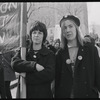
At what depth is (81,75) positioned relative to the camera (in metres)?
2.58

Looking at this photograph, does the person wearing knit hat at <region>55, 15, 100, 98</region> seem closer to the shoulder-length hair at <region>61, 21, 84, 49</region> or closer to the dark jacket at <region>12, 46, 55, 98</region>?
the shoulder-length hair at <region>61, 21, 84, 49</region>

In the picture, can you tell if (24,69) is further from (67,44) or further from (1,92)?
(1,92)

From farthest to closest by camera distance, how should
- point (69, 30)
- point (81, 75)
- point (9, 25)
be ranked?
point (9, 25), point (69, 30), point (81, 75)

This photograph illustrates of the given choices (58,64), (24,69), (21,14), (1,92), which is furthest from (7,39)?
(1,92)

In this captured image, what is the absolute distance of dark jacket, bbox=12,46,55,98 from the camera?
8.46ft

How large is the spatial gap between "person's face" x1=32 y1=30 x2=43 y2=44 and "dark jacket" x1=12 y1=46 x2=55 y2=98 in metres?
0.17

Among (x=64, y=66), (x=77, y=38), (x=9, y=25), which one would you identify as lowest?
(x=64, y=66)

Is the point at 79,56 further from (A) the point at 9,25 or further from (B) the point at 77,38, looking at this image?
(A) the point at 9,25

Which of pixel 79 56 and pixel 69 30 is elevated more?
pixel 69 30

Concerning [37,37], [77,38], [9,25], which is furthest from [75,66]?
[9,25]

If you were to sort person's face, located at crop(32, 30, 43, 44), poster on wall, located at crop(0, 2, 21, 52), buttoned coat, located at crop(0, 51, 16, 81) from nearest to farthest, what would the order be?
1. person's face, located at crop(32, 30, 43, 44)
2. poster on wall, located at crop(0, 2, 21, 52)
3. buttoned coat, located at crop(0, 51, 16, 81)

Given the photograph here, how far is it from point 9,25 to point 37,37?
52 centimetres

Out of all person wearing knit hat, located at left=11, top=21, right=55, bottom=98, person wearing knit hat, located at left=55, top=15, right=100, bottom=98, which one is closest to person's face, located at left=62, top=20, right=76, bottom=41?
person wearing knit hat, located at left=55, top=15, right=100, bottom=98

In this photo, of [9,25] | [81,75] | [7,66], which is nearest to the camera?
[81,75]
